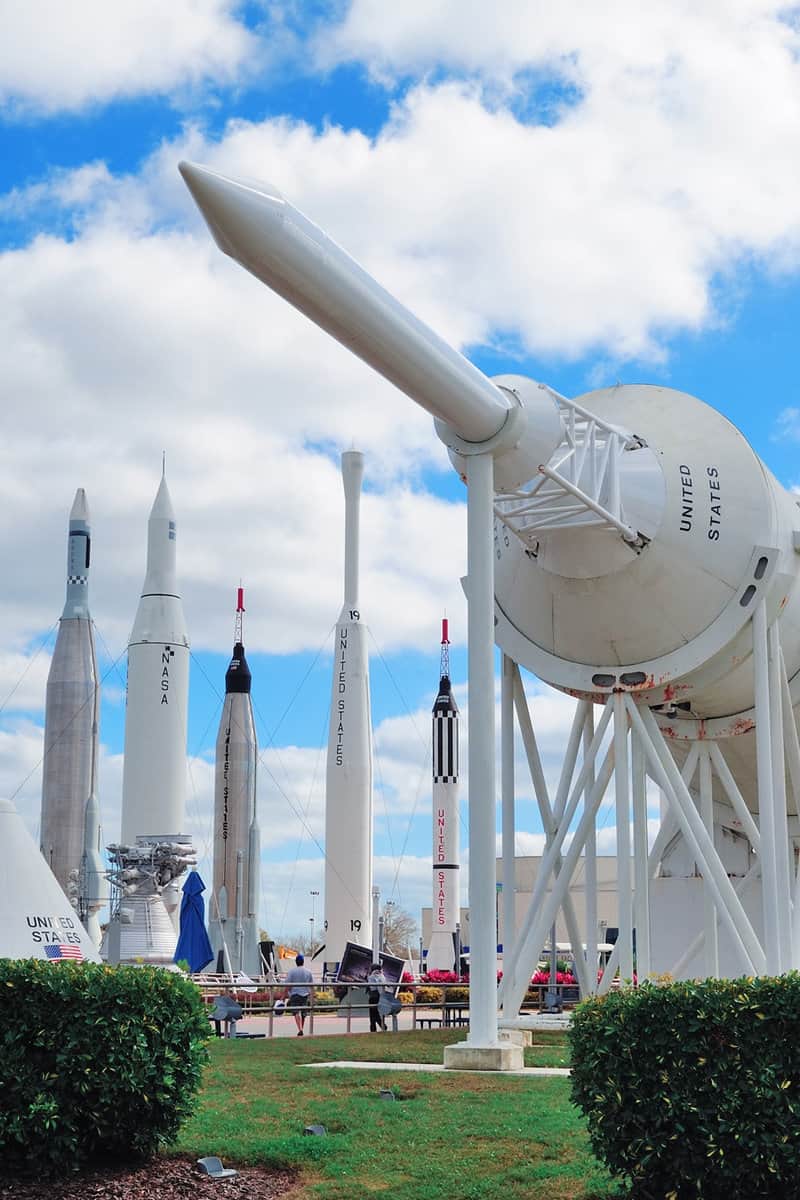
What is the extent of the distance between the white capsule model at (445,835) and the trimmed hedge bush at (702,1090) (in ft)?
112

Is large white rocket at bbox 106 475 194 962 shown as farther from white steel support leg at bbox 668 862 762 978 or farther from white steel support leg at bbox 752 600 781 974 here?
white steel support leg at bbox 752 600 781 974

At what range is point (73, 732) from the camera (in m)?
43.5

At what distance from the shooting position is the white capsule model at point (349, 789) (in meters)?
34.0

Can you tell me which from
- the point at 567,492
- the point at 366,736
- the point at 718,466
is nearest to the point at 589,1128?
the point at 567,492

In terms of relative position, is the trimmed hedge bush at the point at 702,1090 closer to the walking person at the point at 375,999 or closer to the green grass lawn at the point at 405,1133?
the green grass lawn at the point at 405,1133

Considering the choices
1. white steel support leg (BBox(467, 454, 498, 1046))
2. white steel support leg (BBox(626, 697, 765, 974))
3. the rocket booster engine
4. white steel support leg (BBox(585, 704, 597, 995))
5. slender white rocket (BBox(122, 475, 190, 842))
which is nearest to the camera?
white steel support leg (BBox(467, 454, 498, 1046))

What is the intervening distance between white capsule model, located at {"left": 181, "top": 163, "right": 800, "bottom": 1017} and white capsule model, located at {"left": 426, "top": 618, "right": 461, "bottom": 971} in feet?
76.6

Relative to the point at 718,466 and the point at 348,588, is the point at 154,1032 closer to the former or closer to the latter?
the point at 718,466

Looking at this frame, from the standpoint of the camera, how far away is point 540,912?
16.8 m

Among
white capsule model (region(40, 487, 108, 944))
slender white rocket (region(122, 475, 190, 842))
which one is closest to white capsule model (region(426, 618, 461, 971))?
white capsule model (region(40, 487, 108, 944))

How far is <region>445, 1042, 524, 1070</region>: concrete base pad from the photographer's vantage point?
12281mm

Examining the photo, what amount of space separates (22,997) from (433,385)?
7.35 meters

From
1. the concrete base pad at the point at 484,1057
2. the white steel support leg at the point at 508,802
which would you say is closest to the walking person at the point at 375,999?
the white steel support leg at the point at 508,802

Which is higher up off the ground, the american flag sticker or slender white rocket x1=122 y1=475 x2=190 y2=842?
slender white rocket x1=122 y1=475 x2=190 y2=842
